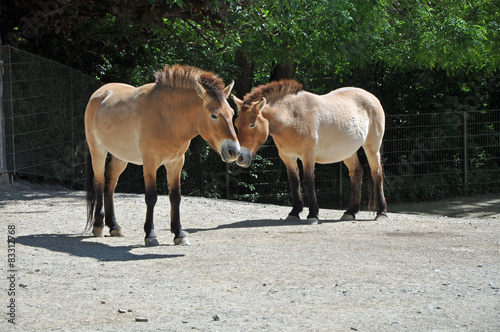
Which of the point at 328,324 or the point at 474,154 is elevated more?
the point at 474,154

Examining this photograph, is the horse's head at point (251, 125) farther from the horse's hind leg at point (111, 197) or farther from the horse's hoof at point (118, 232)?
the horse's hoof at point (118, 232)

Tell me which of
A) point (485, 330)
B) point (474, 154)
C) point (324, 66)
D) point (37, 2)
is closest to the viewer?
point (485, 330)

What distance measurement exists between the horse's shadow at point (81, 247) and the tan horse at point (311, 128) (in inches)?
92.6

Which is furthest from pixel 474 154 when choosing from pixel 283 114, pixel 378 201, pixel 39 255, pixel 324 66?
pixel 39 255

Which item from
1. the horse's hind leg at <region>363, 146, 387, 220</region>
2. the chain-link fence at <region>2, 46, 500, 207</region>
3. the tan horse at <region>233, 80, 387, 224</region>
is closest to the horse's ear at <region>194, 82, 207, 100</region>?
the tan horse at <region>233, 80, 387, 224</region>

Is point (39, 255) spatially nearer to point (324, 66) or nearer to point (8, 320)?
point (8, 320)

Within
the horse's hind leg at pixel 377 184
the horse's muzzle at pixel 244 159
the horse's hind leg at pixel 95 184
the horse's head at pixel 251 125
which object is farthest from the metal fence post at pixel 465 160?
the horse's hind leg at pixel 95 184

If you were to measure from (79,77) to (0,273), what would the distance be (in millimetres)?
7476

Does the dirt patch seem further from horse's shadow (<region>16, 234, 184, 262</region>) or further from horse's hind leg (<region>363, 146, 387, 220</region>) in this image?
horse's hind leg (<region>363, 146, 387, 220</region>)

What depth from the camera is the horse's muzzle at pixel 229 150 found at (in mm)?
6703

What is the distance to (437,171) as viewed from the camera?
1623 cm

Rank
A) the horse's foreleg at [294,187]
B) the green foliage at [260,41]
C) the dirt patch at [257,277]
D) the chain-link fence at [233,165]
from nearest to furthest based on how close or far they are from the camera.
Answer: the dirt patch at [257,277] → the horse's foreleg at [294,187] → the chain-link fence at [233,165] → the green foliage at [260,41]

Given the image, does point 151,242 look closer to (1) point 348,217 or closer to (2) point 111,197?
(2) point 111,197

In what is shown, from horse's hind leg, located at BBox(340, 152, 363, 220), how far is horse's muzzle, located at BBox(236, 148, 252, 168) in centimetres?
223
